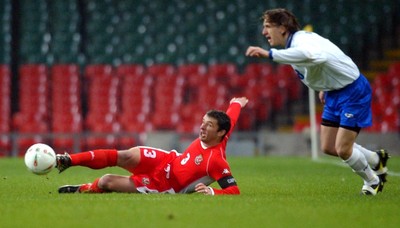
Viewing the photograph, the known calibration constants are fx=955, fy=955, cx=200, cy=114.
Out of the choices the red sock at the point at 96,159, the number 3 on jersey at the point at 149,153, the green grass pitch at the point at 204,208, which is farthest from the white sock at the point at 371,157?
the red sock at the point at 96,159

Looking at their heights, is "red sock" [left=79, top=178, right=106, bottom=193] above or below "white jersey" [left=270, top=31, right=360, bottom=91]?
below

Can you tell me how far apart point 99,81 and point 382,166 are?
16490 millimetres

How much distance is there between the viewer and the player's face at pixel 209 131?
28.6ft

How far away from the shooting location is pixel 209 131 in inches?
343

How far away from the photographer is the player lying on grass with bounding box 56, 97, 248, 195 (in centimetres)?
856

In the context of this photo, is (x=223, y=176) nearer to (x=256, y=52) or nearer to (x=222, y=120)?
(x=222, y=120)

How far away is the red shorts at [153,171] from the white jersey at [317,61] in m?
1.42

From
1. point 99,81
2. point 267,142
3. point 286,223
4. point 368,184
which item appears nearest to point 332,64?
point 368,184

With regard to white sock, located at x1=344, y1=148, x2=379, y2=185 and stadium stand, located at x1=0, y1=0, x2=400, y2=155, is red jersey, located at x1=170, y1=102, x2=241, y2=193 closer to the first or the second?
white sock, located at x1=344, y1=148, x2=379, y2=185

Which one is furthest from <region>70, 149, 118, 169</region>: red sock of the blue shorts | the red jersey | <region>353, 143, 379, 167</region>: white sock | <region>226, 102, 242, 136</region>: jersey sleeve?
<region>353, 143, 379, 167</region>: white sock

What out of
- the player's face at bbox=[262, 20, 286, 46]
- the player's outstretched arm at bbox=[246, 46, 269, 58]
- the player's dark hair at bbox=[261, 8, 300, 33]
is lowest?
the player's outstretched arm at bbox=[246, 46, 269, 58]

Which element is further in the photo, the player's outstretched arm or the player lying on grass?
the player lying on grass

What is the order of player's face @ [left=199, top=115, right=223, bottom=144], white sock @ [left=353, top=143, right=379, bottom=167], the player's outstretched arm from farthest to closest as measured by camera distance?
white sock @ [left=353, top=143, right=379, bottom=167] < player's face @ [left=199, top=115, right=223, bottom=144] < the player's outstretched arm

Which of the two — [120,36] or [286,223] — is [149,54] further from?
[286,223]
